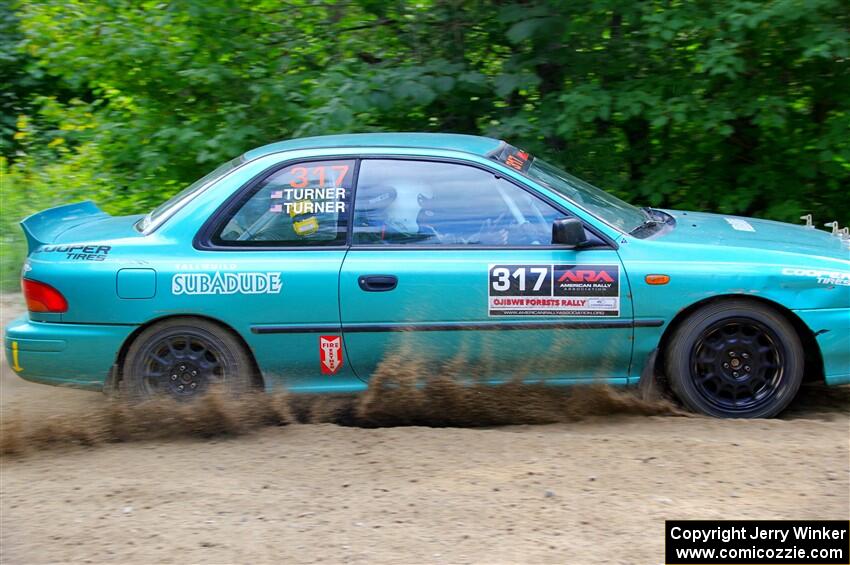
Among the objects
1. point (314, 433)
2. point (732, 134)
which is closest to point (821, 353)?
point (314, 433)

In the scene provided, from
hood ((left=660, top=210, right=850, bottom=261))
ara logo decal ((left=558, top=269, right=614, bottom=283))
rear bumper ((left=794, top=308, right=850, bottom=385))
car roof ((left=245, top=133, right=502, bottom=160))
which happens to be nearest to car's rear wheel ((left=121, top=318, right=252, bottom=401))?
car roof ((left=245, top=133, right=502, bottom=160))

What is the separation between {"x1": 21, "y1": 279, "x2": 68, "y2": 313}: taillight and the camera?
5.08 metres

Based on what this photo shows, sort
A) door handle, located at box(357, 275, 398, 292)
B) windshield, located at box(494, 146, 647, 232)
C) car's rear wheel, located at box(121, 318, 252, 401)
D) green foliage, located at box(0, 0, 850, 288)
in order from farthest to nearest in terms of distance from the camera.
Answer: green foliage, located at box(0, 0, 850, 288), windshield, located at box(494, 146, 647, 232), car's rear wheel, located at box(121, 318, 252, 401), door handle, located at box(357, 275, 398, 292)

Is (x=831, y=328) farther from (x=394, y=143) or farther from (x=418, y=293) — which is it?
(x=394, y=143)

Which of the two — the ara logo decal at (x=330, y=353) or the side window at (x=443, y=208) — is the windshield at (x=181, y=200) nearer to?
the side window at (x=443, y=208)

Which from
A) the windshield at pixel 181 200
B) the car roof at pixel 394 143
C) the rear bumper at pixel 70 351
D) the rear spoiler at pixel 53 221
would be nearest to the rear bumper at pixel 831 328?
the car roof at pixel 394 143

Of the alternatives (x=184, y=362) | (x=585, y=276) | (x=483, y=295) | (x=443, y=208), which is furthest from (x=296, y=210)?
(x=585, y=276)

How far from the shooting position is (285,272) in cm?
498

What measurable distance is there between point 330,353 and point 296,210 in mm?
792

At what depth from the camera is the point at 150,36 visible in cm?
775

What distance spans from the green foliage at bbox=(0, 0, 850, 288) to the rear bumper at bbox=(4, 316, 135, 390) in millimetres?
2674

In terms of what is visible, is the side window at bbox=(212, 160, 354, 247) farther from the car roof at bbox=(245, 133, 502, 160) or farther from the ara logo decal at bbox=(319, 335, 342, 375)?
the ara logo decal at bbox=(319, 335, 342, 375)

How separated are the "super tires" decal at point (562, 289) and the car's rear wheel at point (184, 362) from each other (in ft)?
4.74

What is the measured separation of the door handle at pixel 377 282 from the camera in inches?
194
